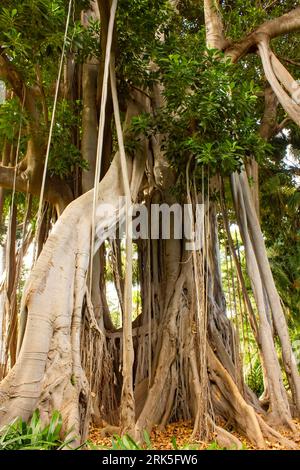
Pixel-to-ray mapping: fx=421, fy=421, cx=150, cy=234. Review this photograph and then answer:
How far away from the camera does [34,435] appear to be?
180 cm

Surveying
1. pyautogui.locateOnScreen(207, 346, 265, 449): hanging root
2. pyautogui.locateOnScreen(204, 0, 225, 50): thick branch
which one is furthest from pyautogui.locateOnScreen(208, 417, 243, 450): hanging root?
pyautogui.locateOnScreen(204, 0, 225, 50): thick branch

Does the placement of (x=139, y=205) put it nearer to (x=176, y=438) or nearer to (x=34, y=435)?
(x=176, y=438)

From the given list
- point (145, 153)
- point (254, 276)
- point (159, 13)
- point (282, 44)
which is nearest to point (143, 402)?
point (254, 276)

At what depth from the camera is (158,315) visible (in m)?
3.74

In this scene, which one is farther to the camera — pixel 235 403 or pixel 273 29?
pixel 273 29

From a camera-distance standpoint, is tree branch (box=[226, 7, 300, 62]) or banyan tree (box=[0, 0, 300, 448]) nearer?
banyan tree (box=[0, 0, 300, 448])

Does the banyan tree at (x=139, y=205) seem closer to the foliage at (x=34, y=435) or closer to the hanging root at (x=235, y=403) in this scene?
the hanging root at (x=235, y=403)

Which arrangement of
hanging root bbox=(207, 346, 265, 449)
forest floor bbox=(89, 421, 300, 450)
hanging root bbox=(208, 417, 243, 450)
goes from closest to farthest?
hanging root bbox=(208, 417, 243, 450)
forest floor bbox=(89, 421, 300, 450)
hanging root bbox=(207, 346, 265, 449)

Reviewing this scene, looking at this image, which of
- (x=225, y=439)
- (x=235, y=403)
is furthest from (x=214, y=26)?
(x=225, y=439)

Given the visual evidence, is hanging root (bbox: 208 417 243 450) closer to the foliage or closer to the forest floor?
the forest floor

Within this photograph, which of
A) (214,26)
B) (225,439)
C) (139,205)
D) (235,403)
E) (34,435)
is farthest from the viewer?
(214,26)

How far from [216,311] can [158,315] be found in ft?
1.82

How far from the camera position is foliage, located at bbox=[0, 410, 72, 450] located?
1.73m

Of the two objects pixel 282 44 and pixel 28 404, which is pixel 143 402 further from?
pixel 282 44
